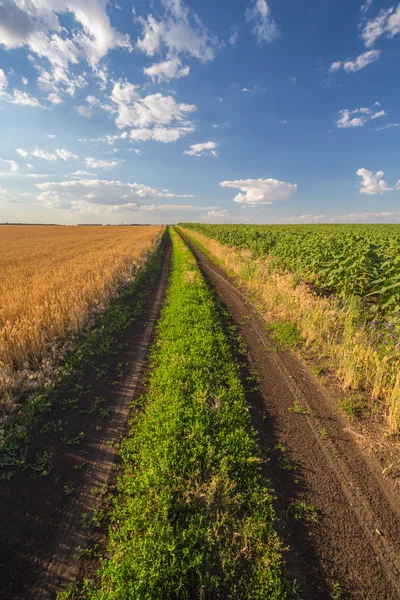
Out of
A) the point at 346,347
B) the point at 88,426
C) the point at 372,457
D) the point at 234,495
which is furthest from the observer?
the point at 346,347

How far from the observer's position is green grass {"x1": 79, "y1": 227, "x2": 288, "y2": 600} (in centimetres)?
277

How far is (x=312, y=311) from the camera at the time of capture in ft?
28.6

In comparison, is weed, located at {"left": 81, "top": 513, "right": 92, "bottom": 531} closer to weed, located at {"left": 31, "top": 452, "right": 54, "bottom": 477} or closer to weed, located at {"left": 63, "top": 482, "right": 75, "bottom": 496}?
weed, located at {"left": 63, "top": 482, "right": 75, "bottom": 496}

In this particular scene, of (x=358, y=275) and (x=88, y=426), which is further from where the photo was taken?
(x=358, y=275)

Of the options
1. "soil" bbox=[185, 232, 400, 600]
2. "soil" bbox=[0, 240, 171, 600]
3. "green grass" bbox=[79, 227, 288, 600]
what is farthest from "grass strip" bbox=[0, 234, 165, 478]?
"soil" bbox=[185, 232, 400, 600]

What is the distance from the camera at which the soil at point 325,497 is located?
3006 millimetres

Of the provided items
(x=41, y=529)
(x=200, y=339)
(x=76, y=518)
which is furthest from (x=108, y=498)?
(x=200, y=339)

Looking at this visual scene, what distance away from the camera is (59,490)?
3.80m

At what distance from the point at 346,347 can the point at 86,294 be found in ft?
30.2

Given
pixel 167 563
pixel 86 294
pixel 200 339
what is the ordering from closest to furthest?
pixel 167 563 → pixel 200 339 → pixel 86 294

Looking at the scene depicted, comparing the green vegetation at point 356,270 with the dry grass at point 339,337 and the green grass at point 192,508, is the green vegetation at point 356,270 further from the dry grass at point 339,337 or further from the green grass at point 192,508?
the green grass at point 192,508

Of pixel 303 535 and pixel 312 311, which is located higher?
pixel 312 311

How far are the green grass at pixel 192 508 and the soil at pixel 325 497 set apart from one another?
1.01ft

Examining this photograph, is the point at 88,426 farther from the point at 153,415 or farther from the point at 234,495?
the point at 234,495
